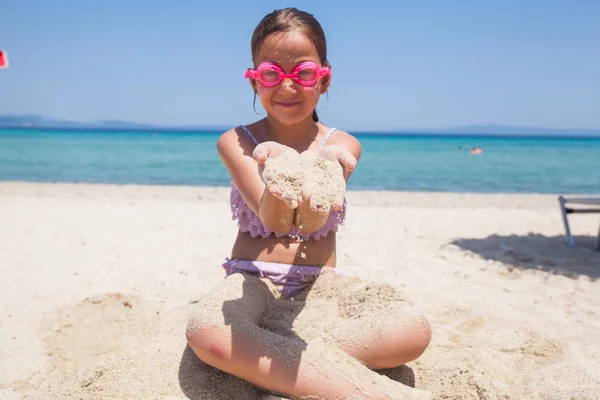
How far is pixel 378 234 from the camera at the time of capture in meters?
5.85

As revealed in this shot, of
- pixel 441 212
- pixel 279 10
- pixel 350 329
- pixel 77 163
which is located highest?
pixel 279 10

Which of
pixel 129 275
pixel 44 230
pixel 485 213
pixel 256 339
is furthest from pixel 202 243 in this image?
pixel 485 213

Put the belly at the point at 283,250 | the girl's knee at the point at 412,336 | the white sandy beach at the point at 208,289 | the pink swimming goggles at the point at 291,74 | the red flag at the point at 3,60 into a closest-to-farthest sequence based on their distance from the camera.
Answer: the girl's knee at the point at 412,336
the white sandy beach at the point at 208,289
the pink swimming goggles at the point at 291,74
the belly at the point at 283,250
the red flag at the point at 3,60

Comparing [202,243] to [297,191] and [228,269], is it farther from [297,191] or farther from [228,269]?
[297,191]

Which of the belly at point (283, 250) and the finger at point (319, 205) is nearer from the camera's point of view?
the finger at point (319, 205)

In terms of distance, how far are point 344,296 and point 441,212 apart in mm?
5819

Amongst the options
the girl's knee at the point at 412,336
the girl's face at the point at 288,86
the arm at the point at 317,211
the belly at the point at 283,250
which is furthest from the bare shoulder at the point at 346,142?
the girl's knee at the point at 412,336

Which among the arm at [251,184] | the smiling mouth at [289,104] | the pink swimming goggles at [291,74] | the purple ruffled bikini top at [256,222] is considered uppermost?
the pink swimming goggles at [291,74]

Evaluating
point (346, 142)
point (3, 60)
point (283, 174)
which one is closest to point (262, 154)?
point (283, 174)

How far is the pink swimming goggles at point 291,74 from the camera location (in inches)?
95.7

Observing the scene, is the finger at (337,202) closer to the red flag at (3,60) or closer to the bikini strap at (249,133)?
the bikini strap at (249,133)

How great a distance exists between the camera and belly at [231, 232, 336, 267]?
2.55 m

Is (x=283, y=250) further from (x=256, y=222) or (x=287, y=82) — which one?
(x=287, y=82)

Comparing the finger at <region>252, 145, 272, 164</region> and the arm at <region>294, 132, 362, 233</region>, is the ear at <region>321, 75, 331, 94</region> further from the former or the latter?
the finger at <region>252, 145, 272, 164</region>
